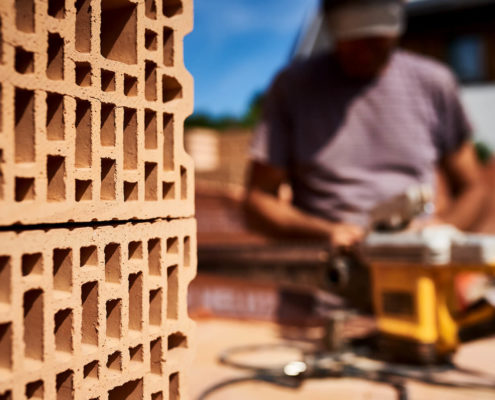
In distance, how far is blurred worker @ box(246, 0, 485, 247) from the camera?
1.92m

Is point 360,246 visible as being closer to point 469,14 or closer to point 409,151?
point 409,151

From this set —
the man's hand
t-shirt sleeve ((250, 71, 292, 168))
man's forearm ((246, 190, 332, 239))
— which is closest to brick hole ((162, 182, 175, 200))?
the man's hand

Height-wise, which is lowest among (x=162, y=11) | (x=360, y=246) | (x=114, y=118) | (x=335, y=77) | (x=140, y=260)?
(x=360, y=246)

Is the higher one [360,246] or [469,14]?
[469,14]

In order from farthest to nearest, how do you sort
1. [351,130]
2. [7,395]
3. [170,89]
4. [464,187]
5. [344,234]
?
1. [464,187]
2. [351,130]
3. [344,234]
4. [170,89]
5. [7,395]

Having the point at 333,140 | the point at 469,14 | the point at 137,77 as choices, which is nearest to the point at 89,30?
the point at 137,77

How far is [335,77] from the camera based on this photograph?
199 cm

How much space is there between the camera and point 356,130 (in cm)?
195

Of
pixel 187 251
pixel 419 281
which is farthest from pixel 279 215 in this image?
pixel 187 251

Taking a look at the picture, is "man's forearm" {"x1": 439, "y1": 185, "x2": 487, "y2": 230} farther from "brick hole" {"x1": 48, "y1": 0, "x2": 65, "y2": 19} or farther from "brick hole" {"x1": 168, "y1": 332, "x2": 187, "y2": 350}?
"brick hole" {"x1": 48, "y1": 0, "x2": 65, "y2": 19}

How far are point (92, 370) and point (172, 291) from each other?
0.14 meters

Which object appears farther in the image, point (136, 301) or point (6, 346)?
point (136, 301)

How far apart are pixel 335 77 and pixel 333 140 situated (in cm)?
25

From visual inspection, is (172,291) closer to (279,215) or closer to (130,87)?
(130,87)
